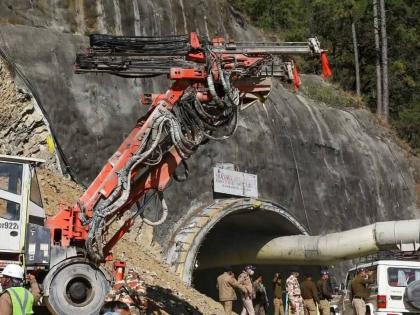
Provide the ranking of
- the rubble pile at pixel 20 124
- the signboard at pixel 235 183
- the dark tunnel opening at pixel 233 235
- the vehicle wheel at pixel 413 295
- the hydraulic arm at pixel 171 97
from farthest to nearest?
1. the dark tunnel opening at pixel 233 235
2. the signboard at pixel 235 183
3. the rubble pile at pixel 20 124
4. the vehicle wheel at pixel 413 295
5. the hydraulic arm at pixel 171 97

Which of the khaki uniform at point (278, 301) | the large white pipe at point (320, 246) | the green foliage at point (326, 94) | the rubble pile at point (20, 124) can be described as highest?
the green foliage at point (326, 94)

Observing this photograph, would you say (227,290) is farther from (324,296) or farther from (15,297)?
(15,297)

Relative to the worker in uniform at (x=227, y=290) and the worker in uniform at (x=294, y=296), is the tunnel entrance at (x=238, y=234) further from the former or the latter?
the worker in uniform at (x=227, y=290)

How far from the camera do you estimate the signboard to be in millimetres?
25641

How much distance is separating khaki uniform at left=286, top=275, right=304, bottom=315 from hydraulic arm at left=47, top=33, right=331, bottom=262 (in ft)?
24.9

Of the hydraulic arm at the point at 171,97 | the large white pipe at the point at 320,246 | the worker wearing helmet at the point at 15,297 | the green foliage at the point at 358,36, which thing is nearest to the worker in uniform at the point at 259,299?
the large white pipe at the point at 320,246

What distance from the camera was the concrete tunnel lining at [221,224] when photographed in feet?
76.3

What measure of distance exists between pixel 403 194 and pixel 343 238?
36.7 ft

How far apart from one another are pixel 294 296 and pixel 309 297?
0.69 meters

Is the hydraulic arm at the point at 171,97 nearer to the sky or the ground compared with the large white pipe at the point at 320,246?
nearer to the sky

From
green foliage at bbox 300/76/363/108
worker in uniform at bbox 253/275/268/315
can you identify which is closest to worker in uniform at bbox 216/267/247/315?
worker in uniform at bbox 253/275/268/315

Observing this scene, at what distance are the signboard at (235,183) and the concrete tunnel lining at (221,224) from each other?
1.04 ft

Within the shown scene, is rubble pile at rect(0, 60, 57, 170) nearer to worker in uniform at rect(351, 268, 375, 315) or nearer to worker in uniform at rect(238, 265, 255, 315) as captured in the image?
worker in uniform at rect(238, 265, 255, 315)

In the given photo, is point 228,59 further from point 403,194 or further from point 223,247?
point 403,194
